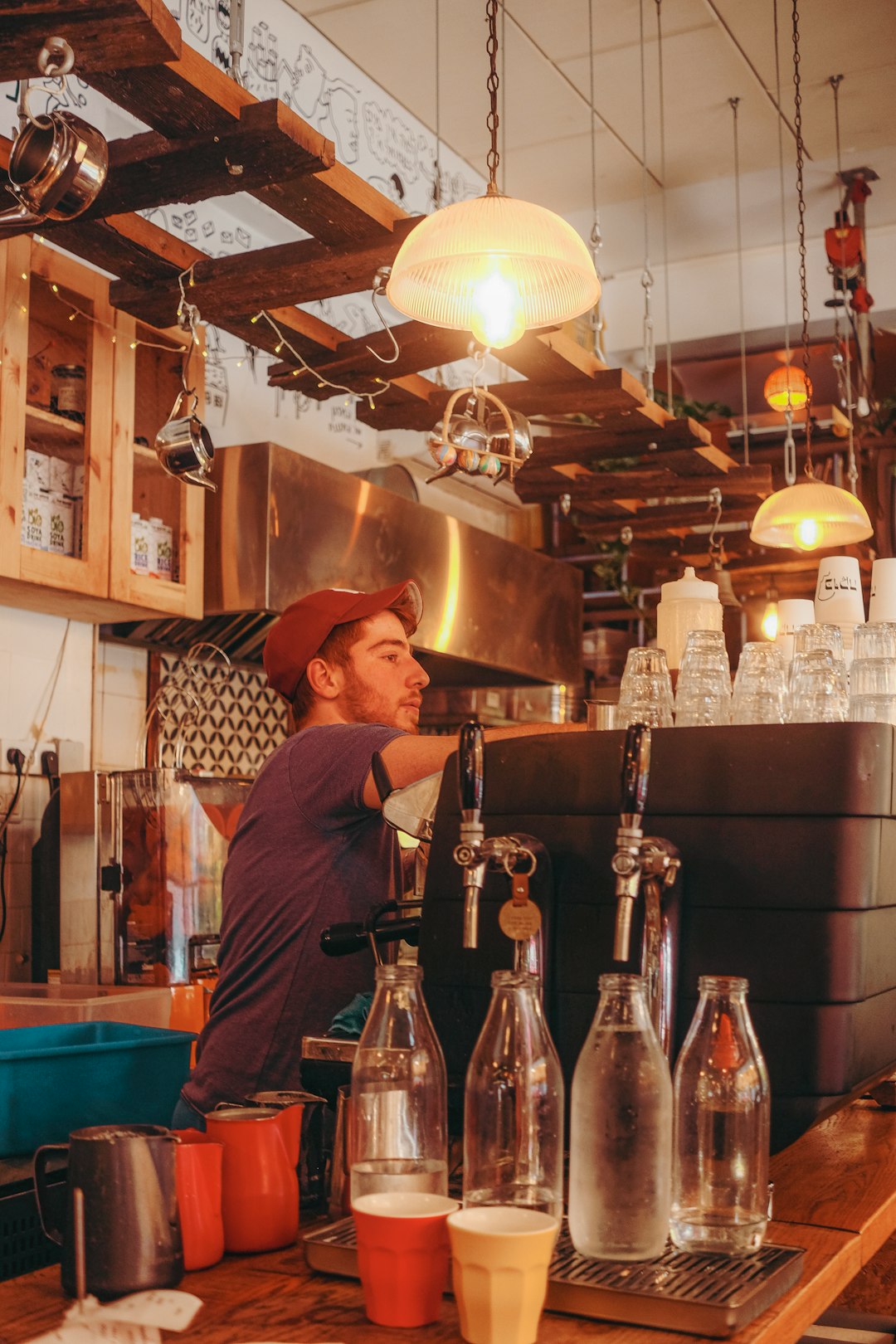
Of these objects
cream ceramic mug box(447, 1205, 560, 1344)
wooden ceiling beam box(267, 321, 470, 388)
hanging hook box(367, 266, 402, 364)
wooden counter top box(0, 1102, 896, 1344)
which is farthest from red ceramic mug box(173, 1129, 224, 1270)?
wooden ceiling beam box(267, 321, 470, 388)

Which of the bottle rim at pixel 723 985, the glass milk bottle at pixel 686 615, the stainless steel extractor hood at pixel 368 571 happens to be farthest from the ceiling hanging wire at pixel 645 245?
the bottle rim at pixel 723 985

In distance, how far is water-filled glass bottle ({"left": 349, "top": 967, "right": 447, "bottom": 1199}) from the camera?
1.24m

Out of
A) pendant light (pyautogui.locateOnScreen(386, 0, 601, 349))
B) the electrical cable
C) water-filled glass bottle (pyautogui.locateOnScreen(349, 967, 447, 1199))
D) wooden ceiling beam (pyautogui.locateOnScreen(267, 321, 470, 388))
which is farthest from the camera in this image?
the electrical cable

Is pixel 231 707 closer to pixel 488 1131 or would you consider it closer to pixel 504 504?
pixel 504 504

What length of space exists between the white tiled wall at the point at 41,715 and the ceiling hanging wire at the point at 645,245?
1799 mm

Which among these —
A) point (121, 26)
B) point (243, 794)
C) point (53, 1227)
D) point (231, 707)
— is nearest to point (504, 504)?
point (231, 707)

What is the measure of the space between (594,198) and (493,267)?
3.35 metres

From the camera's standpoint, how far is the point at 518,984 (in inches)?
48.1

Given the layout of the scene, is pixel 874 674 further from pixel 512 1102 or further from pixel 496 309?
pixel 496 309

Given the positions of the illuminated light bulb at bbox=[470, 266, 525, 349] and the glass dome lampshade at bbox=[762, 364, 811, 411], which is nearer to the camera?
the illuminated light bulb at bbox=[470, 266, 525, 349]

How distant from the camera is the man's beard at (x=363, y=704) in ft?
7.80

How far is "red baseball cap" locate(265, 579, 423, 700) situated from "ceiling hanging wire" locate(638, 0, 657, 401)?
2.00m

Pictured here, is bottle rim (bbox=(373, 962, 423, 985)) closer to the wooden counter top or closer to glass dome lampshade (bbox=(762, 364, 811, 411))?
the wooden counter top

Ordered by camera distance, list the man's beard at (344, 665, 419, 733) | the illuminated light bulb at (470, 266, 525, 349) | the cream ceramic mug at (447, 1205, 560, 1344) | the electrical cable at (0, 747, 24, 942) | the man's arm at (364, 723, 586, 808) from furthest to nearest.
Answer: the electrical cable at (0, 747, 24, 942) → the illuminated light bulb at (470, 266, 525, 349) → the man's beard at (344, 665, 419, 733) → the man's arm at (364, 723, 586, 808) → the cream ceramic mug at (447, 1205, 560, 1344)
